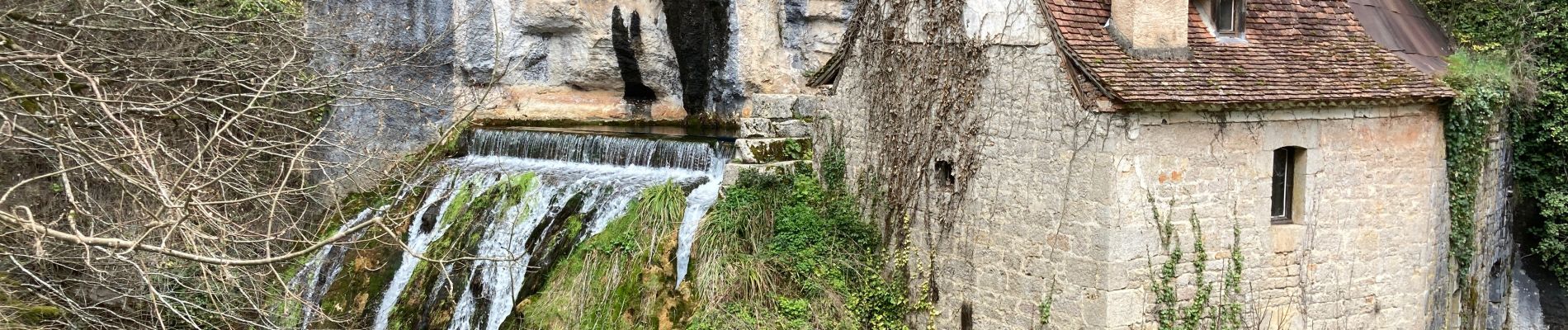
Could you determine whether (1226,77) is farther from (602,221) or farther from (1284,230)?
(602,221)

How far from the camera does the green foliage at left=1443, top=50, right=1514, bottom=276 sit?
10.8 metres

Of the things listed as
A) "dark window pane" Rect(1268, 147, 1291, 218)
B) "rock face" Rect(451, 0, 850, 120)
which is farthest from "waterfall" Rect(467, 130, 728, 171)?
"dark window pane" Rect(1268, 147, 1291, 218)

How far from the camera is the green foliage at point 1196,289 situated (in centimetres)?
Result: 962

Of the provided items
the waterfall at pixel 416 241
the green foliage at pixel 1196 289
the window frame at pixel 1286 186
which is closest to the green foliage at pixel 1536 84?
the window frame at pixel 1286 186

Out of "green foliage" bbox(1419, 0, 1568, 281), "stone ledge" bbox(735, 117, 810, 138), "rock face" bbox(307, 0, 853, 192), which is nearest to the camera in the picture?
"green foliage" bbox(1419, 0, 1568, 281)

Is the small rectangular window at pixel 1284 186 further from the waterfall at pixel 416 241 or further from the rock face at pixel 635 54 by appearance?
the rock face at pixel 635 54

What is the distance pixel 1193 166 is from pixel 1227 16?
1.49 m

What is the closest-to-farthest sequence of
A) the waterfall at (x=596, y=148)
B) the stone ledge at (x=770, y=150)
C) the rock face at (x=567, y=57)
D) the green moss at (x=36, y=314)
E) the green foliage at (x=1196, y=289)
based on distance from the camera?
1. the green moss at (x=36, y=314)
2. the green foliage at (x=1196, y=289)
3. the stone ledge at (x=770, y=150)
4. the waterfall at (x=596, y=148)
5. the rock face at (x=567, y=57)

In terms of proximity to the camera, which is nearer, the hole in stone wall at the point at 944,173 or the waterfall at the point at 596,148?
the hole in stone wall at the point at 944,173

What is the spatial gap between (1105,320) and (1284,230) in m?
1.76

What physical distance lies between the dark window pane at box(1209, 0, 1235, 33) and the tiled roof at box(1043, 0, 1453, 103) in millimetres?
148

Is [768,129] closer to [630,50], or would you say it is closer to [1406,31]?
[1406,31]

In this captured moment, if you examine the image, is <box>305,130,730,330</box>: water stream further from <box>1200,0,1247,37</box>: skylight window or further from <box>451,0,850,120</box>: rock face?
<box>1200,0,1247,37</box>: skylight window

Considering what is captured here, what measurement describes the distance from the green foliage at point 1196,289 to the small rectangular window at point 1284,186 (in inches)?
20.7
